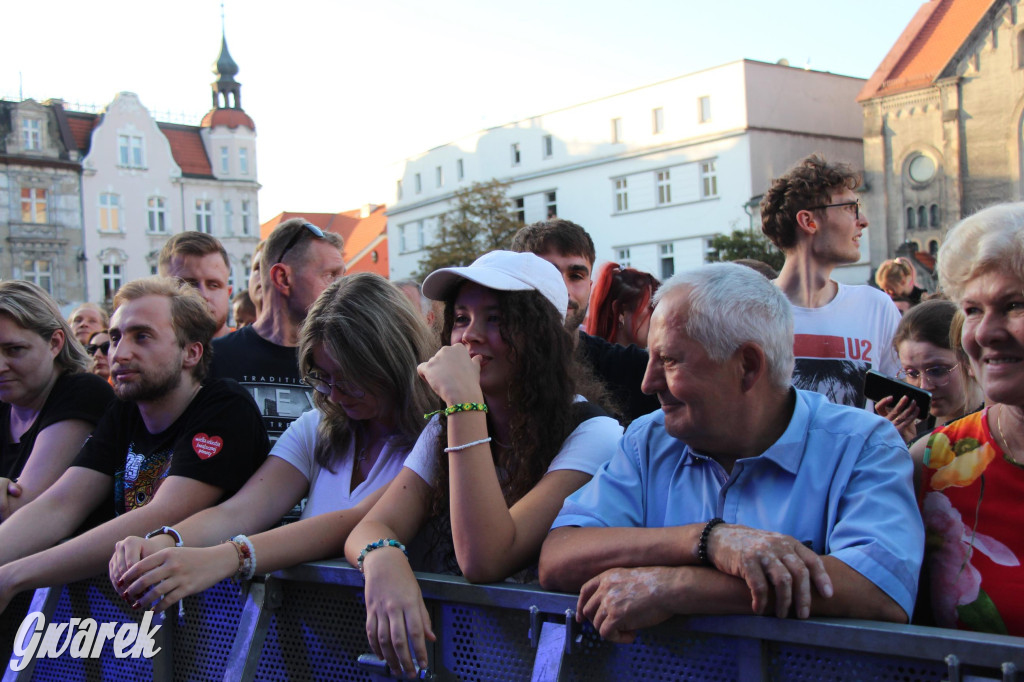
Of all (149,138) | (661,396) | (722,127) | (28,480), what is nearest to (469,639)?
(661,396)

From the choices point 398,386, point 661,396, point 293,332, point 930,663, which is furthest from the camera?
point 293,332

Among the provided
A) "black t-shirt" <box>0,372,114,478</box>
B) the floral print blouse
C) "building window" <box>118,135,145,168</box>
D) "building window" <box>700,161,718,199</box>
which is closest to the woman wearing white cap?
the floral print blouse

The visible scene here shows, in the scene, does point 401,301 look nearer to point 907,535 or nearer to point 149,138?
point 907,535

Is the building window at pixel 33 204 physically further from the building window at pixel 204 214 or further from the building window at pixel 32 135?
the building window at pixel 204 214

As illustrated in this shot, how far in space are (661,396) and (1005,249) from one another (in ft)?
2.77

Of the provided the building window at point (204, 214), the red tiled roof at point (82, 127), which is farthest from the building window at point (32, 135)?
the building window at point (204, 214)

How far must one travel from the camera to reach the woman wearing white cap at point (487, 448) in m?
2.47

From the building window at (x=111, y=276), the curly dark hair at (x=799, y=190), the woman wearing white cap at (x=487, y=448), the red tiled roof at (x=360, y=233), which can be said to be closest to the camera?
the woman wearing white cap at (x=487, y=448)

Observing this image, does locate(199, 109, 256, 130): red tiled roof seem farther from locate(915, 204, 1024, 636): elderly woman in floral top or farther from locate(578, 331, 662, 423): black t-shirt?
locate(915, 204, 1024, 636): elderly woman in floral top

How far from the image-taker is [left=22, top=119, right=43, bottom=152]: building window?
44406mm

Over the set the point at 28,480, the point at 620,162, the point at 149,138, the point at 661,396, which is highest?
the point at 149,138

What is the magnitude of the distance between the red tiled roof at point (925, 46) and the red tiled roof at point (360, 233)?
31902 millimetres

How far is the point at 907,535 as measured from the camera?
208 cm

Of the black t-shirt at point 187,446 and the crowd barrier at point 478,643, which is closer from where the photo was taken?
the crowd barrier at point 478,643
